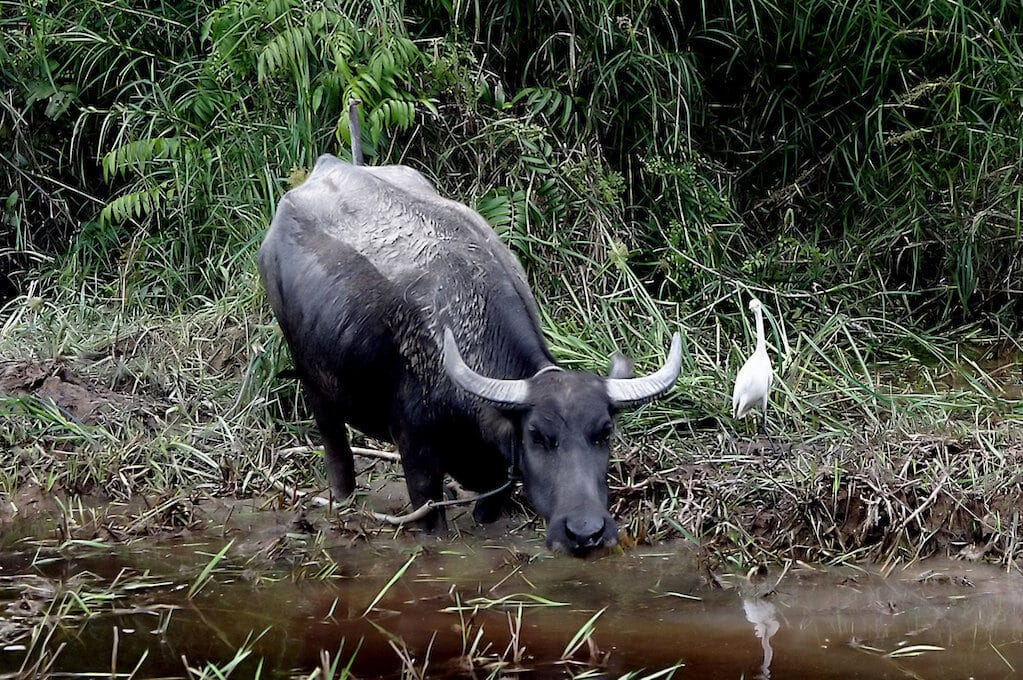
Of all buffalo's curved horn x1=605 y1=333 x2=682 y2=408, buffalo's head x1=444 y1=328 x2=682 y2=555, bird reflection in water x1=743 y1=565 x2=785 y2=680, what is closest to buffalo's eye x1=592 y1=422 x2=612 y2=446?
buffalo's head x1=444 y1=328 x2=682 y2=555

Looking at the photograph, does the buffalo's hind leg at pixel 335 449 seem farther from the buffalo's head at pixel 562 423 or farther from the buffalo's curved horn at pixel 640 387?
the buffalo's curved horn at pixel 640 387

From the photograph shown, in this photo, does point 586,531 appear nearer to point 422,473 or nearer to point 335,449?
point 422,473

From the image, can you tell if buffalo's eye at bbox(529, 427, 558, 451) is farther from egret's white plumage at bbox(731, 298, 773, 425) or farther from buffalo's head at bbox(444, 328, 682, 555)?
egret's white plumage at bbox(731, 298, 773, 425)

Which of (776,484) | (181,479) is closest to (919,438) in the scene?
(776,484)

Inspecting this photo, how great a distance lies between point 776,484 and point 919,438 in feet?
2.34

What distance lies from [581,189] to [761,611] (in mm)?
3183

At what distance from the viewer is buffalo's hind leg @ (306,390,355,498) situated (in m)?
5.87

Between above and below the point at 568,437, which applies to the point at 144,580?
below

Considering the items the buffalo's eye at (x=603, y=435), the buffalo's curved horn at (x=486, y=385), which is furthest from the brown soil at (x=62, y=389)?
the buffalo's eye at (x=603, y=435)

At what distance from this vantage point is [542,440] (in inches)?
184

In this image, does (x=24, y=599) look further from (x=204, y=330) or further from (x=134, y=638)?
(x=204, y=330)

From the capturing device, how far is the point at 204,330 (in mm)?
7172

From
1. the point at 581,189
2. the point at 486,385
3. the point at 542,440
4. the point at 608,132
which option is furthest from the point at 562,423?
the point at 608,132

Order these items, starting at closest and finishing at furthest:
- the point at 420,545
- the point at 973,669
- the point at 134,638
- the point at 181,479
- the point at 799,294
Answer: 1. the point at 973,669
2. the point at 134,638
3. the point at 420,545
4. the point at 181,479
5. the point at 799,294
